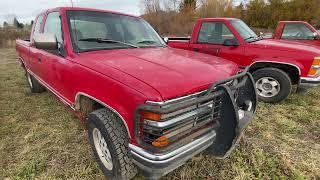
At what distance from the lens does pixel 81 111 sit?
3.01 m

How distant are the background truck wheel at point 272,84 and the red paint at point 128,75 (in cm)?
235

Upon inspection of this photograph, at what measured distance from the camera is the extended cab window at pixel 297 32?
782cm

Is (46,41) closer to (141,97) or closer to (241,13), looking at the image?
(141,97)

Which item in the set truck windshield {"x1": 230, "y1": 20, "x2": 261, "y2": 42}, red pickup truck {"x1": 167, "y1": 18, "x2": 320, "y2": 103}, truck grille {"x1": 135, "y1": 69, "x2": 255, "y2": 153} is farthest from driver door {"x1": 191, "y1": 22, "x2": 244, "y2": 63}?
truck grille {"x1": 135, "y1": 69, "x2": 255, "y2": 153}

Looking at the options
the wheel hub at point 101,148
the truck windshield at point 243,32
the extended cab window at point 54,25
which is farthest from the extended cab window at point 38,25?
the truck windshield at point 243,32

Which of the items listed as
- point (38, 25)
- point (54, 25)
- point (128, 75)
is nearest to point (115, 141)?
point (128, 75)

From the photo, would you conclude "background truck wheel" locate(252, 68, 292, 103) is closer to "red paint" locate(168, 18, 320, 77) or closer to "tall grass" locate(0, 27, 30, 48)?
"red paint" locate(168, 18, 320, 77)

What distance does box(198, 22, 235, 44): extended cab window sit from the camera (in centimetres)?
534

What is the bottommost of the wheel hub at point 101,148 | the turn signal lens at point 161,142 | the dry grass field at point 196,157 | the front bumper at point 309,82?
the dry grass field at point 196,157

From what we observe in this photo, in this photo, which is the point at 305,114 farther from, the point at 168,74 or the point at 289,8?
the point at 289,8

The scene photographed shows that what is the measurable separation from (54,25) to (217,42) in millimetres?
3373

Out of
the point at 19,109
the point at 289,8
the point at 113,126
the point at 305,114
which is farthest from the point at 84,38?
the point at 289,8

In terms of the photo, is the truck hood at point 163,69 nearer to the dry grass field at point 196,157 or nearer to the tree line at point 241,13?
the dry grass field at point 196,157

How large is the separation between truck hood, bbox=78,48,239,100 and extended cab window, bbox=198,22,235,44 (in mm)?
2544
